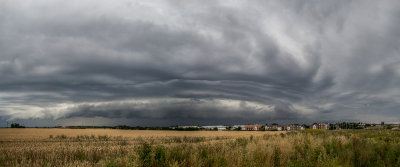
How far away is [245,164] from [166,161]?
2.72 meters

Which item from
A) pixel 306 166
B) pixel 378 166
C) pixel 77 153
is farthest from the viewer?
pixel 77 153

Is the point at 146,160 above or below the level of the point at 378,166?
above

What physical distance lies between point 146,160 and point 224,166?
257cm

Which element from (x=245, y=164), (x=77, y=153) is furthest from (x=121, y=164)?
(x=77, y=153)

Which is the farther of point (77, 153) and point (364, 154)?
point (77, 153)

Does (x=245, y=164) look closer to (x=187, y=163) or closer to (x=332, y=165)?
(x=187, y=163)

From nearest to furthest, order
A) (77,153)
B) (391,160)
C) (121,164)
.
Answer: (121,164)
(391,160)
(77,153)

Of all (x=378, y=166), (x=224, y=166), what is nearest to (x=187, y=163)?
(x=224, y=166)

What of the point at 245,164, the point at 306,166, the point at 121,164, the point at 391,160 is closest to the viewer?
the point at 121,164

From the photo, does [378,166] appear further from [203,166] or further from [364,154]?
[203,166]

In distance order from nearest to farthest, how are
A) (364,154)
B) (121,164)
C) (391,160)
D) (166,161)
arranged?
(121,164), (166,161), (391,160), (364,154)

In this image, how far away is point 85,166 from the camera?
8.57 meters

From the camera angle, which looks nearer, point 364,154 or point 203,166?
point 203,166

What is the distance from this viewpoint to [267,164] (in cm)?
1020
